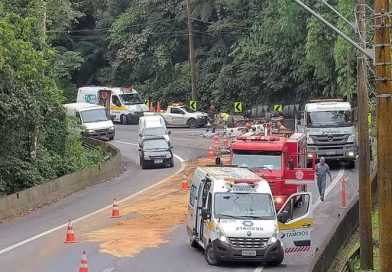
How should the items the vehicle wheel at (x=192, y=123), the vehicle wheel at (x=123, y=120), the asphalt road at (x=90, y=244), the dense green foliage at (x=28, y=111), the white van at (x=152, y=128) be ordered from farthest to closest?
the vehicle wheel at (x=123, y=120), the vehicle wheel at (x=192, y=123), the white van at (x=152, y=128), the dense green foliage at (x=28, y=111), the asphalt road at (x=90, y=244)

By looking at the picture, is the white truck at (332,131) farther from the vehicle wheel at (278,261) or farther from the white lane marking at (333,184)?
the vehicle wheel at (278,261)

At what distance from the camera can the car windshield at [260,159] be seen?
27.1 m

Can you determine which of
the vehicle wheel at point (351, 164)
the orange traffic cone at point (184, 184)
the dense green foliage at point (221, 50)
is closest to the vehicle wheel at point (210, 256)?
the orange traffic cone at point (184, 184)

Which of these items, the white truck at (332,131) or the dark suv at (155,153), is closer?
the white truck at (332,131)

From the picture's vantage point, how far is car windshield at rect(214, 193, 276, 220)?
20.7 meters

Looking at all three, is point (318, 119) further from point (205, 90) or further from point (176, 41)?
point (176, 41)

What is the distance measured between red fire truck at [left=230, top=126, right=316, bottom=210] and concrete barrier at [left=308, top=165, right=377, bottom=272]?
180 cm

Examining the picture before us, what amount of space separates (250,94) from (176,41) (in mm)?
10989

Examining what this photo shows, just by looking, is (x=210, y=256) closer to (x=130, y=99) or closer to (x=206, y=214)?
(x=206, y=214)

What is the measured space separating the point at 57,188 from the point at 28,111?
11.8 ft

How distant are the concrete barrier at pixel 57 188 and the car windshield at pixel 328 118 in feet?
32.7

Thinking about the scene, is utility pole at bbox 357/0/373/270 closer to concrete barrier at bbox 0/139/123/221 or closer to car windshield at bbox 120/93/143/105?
concrete barrier at bbox 0/139/123/221

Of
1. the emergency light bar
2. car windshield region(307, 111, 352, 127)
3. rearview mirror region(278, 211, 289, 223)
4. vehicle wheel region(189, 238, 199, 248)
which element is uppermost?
the emergency light bar

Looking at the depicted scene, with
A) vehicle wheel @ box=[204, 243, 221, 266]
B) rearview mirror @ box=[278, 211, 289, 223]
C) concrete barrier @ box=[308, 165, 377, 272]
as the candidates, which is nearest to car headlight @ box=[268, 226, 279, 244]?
rearview mirror @ box=[278, 211, 289, 223]
